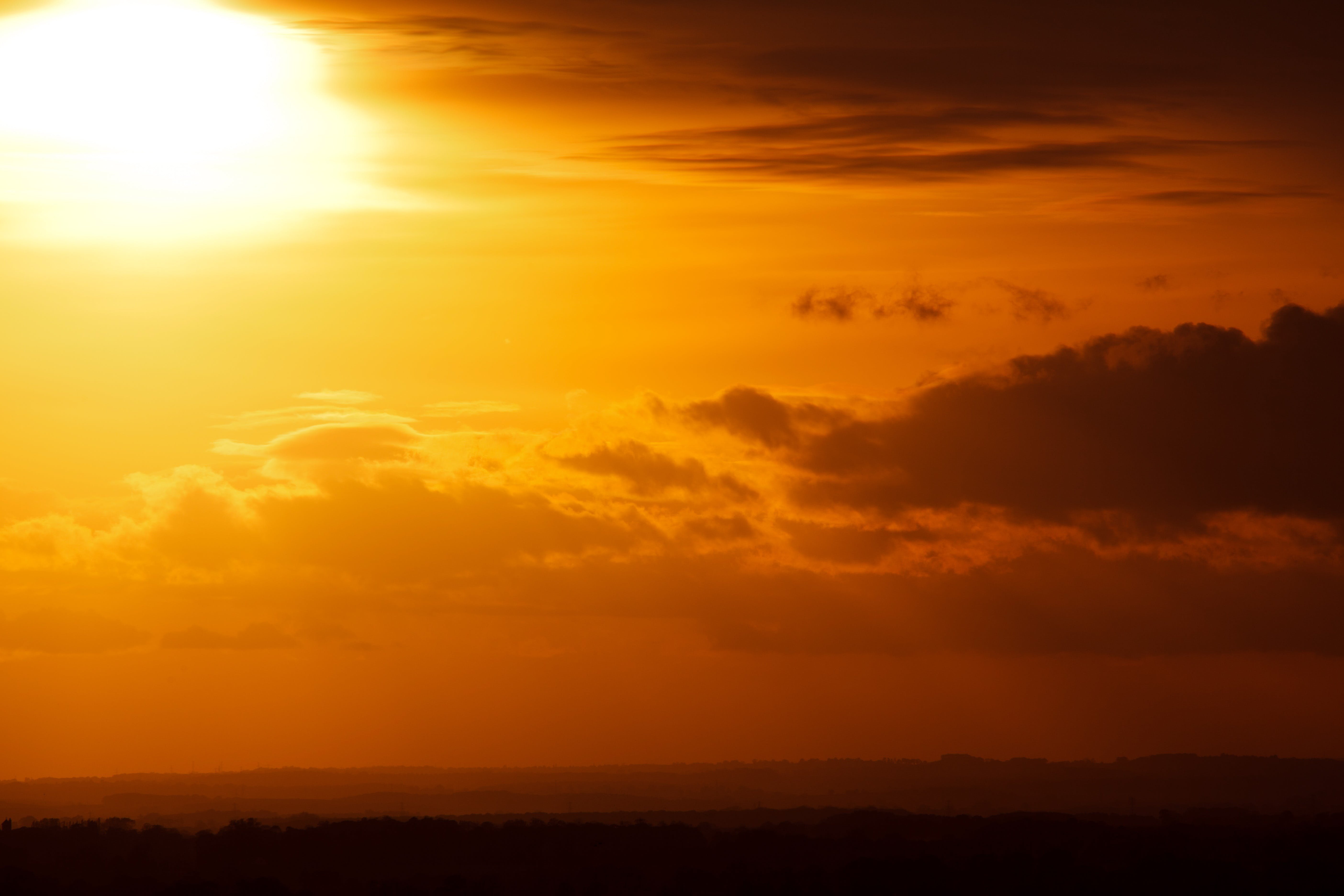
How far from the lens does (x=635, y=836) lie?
146750 mm

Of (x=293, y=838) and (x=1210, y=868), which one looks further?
(x=293, y=838)

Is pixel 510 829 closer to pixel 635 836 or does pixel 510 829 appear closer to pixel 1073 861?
pixel 635 836

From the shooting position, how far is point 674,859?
126938 mm

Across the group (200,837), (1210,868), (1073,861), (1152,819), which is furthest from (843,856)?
(1152,819)

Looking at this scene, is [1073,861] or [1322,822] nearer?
[1073,861]

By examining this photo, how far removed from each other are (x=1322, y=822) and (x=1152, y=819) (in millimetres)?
47732

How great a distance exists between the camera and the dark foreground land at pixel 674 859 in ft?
353

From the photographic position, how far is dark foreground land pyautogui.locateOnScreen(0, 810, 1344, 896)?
108 meters

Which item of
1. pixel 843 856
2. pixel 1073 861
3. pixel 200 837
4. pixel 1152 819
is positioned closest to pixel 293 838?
pixel 200 837

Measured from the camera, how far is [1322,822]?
488 ft

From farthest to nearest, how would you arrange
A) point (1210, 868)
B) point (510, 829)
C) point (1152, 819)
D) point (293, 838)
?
point (1152, 819) → point (510, 829) → point (293, 838) → point (1210, 868)

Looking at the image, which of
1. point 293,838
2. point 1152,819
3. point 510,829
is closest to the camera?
point 293,838

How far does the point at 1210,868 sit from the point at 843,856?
1044 inches

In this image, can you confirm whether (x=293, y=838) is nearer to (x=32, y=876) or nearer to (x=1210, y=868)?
(x=32, y=876)
